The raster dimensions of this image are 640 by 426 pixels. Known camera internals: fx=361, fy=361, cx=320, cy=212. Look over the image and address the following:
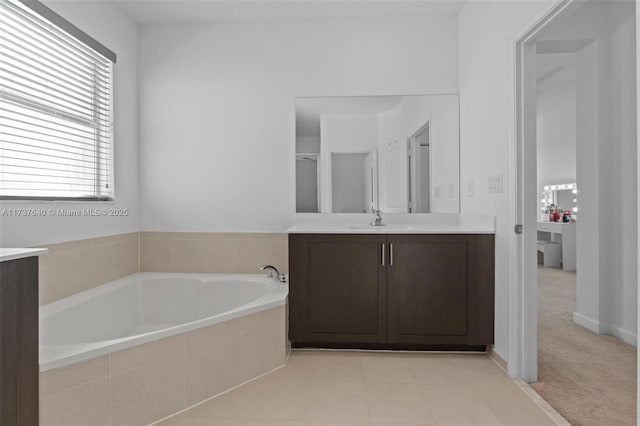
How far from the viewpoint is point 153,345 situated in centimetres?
167

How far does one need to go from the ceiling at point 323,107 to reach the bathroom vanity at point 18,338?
2.07 meters

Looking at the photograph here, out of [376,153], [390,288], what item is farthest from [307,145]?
[390,288]

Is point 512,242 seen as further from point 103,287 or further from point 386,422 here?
point 103,287

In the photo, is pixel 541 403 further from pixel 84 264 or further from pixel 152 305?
Answer: pixel 84 264

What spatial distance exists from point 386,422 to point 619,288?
2.23 metres

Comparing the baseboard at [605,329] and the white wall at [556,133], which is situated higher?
the white wall at [556,133]

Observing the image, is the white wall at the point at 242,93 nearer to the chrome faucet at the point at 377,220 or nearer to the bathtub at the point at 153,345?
the bathtub at the point at 153,345

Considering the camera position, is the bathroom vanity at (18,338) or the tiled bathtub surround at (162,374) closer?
the bathroom vanity at (18,338)

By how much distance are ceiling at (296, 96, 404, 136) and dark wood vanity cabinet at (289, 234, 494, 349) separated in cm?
101

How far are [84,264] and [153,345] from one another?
3.55ft

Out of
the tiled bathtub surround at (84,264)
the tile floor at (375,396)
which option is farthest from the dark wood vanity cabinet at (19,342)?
the tiled bathtub surround at (84,264)

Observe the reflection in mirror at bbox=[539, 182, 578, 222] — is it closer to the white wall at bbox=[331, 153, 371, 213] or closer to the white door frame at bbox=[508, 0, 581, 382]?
the white wall at bbox=[331, 153, 371, 213]

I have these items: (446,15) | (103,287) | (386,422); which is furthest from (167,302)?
(446,15)

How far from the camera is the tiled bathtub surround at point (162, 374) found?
142cm
